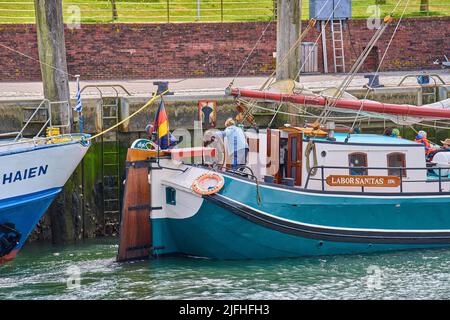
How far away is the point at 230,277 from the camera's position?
746 inches

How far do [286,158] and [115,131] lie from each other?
459cm

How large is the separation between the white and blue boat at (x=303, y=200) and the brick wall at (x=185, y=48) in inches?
484

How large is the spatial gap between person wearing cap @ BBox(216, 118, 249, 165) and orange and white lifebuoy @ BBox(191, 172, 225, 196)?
1.04 meters

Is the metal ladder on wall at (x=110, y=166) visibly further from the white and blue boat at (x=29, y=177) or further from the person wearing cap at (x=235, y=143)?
the person wearing cap at (x=235, y=143)

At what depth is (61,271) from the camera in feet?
65.2

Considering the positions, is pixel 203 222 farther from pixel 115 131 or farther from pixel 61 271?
pixel 115 131

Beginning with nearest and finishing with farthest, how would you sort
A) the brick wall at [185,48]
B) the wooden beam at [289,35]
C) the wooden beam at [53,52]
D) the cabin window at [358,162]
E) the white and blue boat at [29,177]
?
1. the white and blue boat at [29,177]
2. the cabin window at [358,162]
3. the wooden beam at [53,52]
4. the wooden beam at [289,35]
5. the brick wall at [185,48]

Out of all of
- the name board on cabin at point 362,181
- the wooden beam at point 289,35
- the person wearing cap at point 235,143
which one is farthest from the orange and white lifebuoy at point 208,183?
the wooden beam at point 289,35

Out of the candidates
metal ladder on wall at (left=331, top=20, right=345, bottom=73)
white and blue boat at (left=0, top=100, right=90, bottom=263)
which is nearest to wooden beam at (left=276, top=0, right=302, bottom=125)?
white and blue boat at (left=0, top=100, right=90, bottom=263)

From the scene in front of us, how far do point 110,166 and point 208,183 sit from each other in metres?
4.61

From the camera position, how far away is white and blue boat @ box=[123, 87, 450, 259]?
20.1m

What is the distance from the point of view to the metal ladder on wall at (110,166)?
23.9m

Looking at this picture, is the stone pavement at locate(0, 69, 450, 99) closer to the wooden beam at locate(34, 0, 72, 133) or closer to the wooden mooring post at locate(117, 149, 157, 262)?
the wooden beam at locate(34, 0, 72, 133)

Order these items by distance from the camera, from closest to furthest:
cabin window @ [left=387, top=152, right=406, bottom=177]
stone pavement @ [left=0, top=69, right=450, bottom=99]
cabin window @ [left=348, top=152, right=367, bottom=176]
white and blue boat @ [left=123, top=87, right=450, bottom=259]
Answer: white and blue boat @ [left=123, top=87, right=450, bottom=259]
cabin window @ [left=348, top=152, right=367, bottom=176]
cabin window @ [left=387, top=152, right=406, bottom=177]
stone pavement @ [left=0, top=69, right=450, bottom=99]
